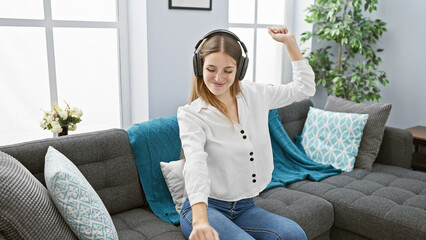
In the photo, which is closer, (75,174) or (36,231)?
(36,231)

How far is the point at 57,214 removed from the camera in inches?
59.8

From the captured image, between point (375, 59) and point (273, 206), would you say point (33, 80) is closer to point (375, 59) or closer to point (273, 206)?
point (273, 206)

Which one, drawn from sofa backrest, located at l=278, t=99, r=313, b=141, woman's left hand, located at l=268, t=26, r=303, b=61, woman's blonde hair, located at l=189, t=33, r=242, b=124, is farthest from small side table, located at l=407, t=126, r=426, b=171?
woman's blonde hair, located at l=189, t=33, r=242, b=124

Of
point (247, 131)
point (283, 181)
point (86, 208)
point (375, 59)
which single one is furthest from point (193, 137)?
point (375, 59)

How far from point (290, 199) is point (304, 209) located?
143 millimetres

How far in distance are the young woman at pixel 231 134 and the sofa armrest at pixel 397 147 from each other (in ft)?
4.54

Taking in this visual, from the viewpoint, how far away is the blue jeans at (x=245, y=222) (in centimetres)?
149

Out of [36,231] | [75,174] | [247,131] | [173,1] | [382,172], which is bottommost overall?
[382,172]

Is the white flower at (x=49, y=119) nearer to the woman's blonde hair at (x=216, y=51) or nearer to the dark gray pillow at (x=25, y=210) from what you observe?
the dark gray pillow at (x=25, y=210)

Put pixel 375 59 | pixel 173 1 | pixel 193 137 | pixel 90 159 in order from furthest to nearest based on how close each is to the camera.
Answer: pixel 375 59 → pixel 173 1 → pixel 90 159 → pixel 193 137

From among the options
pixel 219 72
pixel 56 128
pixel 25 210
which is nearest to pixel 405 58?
pixel 219 72

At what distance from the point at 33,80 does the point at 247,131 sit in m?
1.47

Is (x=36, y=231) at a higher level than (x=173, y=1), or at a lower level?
lower

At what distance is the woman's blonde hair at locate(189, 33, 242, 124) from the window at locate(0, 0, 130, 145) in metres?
1.24
